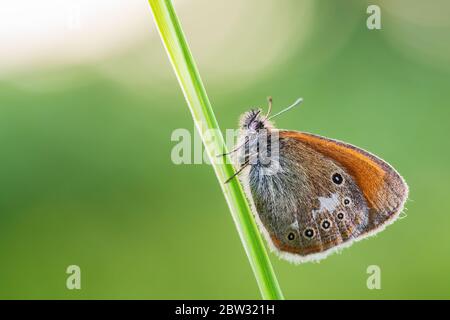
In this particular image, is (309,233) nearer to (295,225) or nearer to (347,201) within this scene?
(295,225)

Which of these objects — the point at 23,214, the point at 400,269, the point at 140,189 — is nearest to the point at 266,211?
the point at 400,269

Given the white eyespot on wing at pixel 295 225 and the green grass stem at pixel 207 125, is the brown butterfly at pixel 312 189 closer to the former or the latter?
the white eyespot on wing at pixel 295 225

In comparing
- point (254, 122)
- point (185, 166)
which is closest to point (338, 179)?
point (254, 122)

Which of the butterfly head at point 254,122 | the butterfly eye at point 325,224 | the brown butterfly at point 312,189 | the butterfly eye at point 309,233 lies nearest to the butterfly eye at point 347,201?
the brown butterfly at point 312,189

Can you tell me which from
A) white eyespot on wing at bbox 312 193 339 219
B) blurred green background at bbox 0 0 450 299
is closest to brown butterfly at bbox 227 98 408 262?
white eyespot on wing at bbox 312 193 339 219

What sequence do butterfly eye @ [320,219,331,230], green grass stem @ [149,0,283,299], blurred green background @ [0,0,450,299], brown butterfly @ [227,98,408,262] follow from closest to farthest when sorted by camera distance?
green grass stem @ [149,0,283,299]
brown butterfly @ [227,98,408,262]
butterfly eye @ [320,219,331,230]
blurred green background @ [0,0,450,299]

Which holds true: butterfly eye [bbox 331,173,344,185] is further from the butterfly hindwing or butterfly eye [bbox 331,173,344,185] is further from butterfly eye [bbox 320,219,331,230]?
butterfly eye [bbox 320,219,331,230]
